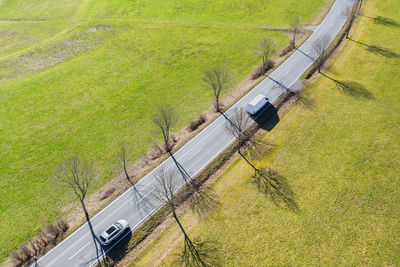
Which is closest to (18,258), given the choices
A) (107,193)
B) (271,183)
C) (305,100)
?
(107,193)

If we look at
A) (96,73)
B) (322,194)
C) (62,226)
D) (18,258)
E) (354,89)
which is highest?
(96,73)

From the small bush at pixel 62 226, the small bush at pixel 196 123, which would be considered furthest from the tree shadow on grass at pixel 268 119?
the small bush at pixel 62 226

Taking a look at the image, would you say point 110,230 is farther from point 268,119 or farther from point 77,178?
point 268,119

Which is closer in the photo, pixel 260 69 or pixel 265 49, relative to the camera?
pixel 265 49

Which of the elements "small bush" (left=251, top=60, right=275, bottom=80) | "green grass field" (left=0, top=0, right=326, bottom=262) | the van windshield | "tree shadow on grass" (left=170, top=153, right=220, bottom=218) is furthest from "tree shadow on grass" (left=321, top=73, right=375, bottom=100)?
the van windshield

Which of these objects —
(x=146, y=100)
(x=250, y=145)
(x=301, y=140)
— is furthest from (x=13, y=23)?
(x=301, y=140)

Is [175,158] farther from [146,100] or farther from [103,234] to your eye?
[146,100]
